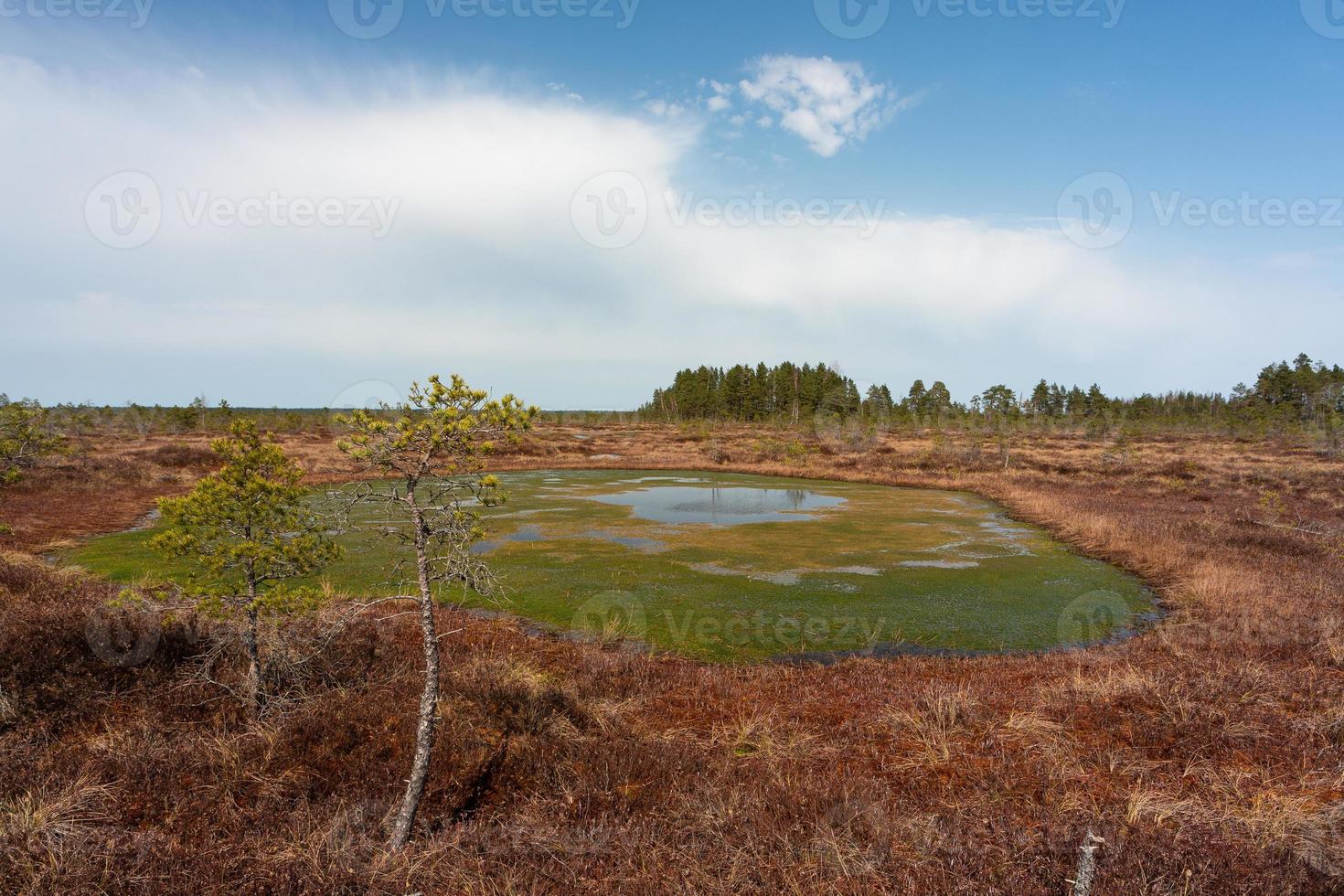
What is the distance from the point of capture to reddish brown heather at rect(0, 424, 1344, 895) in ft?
14.1

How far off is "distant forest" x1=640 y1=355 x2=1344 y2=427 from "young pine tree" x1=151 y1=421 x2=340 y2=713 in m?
80.4

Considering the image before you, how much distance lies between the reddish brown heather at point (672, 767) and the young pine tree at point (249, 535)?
1.22 meters

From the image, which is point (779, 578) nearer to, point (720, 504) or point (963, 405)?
point (720, 504)

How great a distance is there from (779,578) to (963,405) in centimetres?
10798

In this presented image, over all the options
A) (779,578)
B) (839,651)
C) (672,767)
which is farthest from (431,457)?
(779,578)

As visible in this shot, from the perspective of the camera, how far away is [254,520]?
6949mm

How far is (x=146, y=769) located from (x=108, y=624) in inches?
139

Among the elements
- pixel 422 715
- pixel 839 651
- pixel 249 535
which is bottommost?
pixel 839 651

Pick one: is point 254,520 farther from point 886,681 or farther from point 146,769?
point 886,681

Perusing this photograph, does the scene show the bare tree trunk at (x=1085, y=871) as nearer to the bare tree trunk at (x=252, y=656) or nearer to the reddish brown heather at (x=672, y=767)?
the reddish brown heather at (x=672, y=767)

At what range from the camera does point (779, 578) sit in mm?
16094

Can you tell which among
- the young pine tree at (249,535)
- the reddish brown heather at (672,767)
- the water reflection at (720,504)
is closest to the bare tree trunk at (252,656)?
the young pine tree at (249,535)

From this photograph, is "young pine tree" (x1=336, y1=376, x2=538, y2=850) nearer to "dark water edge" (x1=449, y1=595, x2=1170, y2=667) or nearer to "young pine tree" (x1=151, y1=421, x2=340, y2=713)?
"young pine tree" (x1=151, y1=421, x2=340, y2=713)

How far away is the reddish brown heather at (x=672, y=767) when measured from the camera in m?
4.30
